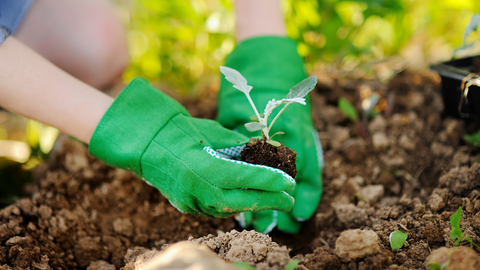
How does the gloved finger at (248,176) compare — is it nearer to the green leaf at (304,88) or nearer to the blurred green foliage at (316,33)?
the green leaf at (304,88)

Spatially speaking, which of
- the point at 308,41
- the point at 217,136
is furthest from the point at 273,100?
the point at 308,41

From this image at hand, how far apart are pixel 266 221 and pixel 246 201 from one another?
0.79ft

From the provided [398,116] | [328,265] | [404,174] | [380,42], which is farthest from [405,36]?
[328,265]

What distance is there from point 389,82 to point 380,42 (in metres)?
0.31

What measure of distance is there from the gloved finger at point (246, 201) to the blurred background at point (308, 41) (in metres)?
0.96

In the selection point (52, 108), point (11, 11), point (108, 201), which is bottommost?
point (108, 201)

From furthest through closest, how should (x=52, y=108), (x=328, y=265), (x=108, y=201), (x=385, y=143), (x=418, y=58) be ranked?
(x=418, y=58), (x=385, y=143), (x=108, y=201), (x=52, y=108), (x=328, y=265)

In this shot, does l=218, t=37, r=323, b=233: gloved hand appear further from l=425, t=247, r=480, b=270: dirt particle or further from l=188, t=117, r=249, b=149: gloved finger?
l=425, t=247, r=480, b=270: dirt particle

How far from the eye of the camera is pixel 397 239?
2.64 feet

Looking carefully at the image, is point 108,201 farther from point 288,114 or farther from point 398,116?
point 398,116

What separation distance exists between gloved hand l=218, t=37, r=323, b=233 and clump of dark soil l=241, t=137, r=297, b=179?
0.20 meters

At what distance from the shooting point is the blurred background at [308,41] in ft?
5.15

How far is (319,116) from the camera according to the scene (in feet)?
4.81

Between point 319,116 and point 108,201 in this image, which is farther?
point 319,116
